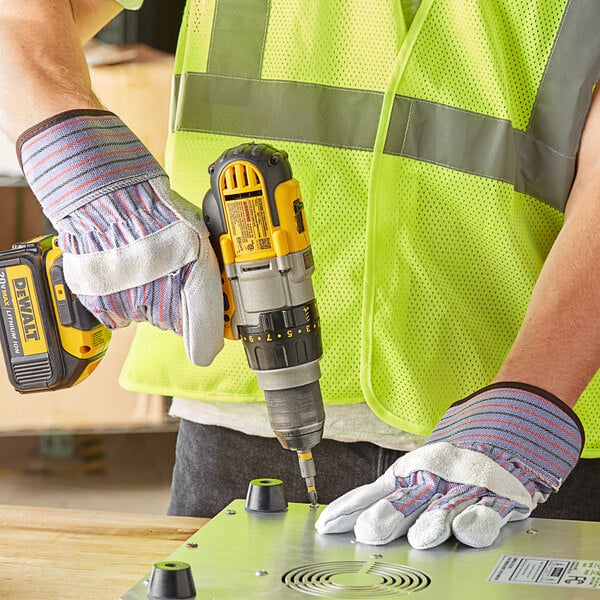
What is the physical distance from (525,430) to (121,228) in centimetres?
44

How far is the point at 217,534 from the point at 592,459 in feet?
1.81

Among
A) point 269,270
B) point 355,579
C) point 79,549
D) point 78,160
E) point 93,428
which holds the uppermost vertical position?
point 78,160

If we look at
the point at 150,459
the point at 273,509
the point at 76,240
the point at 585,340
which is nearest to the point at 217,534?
the point at 273,509

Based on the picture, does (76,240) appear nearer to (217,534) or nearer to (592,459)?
(217,534)

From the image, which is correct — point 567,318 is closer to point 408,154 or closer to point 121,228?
point 408,154

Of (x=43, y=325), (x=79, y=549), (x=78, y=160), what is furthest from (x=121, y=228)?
(x=79, y=549)

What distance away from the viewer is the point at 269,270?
3.32 ft

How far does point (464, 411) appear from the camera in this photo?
104cm

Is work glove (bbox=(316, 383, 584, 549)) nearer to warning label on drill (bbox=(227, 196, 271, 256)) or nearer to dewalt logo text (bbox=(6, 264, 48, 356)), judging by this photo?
warning label on drill (bbox=(227, 196, 271, 256))

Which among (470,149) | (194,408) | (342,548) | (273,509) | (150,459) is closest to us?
(342,548)

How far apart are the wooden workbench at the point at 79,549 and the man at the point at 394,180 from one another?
0.20 metres

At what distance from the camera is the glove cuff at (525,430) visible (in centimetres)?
98

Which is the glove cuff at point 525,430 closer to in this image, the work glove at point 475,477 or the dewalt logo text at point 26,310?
the work glove at point 475,477

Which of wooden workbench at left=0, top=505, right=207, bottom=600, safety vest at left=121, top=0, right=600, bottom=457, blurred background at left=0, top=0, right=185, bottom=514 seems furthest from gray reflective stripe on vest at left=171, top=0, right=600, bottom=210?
blurred background at left=0, top=0, right=185, bottom=514
